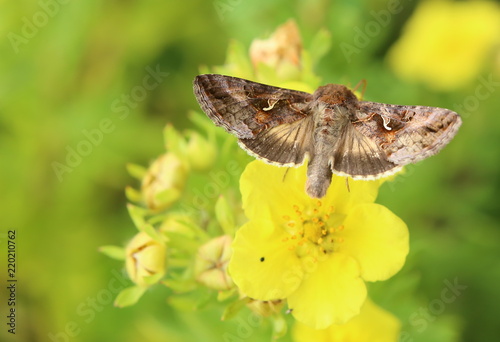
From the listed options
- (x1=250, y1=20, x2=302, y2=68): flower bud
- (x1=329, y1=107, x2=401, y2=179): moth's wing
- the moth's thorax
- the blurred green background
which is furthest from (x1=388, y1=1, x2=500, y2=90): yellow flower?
(x1=329, y1=107, x2=401, y2=179): moth's wing

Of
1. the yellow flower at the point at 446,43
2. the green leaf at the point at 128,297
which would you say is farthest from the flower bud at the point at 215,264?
the yellow flower at the point at 446,43

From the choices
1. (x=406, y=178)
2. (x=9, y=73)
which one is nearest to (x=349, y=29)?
(x=406, y=178)

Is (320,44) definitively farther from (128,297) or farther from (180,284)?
(128,297)

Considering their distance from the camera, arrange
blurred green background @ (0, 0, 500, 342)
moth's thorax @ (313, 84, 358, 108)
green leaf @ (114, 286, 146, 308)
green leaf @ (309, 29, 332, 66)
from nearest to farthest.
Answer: moth's thorax @ (313, 84, 358, 108) → green leaf @ (114, 286, 146, 308) → green leaf @ (309, 29, 332, 66) → blurred green background @ (0, 0, 500, 342)

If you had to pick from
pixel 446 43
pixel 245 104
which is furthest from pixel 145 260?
pixel 446 43

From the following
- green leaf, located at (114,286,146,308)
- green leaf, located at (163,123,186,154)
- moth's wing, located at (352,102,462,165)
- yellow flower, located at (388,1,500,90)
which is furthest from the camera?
yellow flower, located at (388,1,500,90)

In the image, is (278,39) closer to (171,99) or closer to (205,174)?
(205,174)

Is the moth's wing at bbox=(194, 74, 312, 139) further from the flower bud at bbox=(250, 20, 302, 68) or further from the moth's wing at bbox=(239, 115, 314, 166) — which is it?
the flower bud at bbox=(250, 20, 302, 68)

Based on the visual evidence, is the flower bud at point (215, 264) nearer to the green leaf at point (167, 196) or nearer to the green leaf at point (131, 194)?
the green leaf at point (167, 196)
